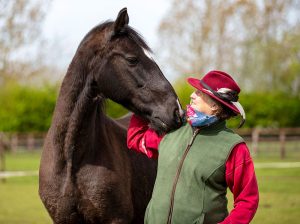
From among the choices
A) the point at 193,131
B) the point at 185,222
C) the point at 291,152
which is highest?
the point at 193,131

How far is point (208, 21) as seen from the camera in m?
36.9

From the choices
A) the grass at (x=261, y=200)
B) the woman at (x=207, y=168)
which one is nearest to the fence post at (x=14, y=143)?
the grass at (x=261, y=200)

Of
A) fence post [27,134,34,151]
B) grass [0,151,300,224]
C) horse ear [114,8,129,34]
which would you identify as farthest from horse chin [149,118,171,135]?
fence post [27,134,34,151]

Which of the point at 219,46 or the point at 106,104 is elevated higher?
the point at 106,104

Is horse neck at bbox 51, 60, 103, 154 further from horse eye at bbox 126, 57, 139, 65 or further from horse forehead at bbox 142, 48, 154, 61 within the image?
horse forehead at bbox 142, 48, 154, 61

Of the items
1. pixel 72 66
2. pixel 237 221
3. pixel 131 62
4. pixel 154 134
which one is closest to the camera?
pixel 237 221

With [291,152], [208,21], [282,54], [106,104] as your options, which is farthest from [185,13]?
[106,104]

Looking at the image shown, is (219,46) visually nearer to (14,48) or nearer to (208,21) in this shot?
(208,21)

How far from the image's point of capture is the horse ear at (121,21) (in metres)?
3.78

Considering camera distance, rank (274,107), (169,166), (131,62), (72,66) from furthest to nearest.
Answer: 1. (274,107)
2. (72,66)
3. (131,62)
4. (169,166)

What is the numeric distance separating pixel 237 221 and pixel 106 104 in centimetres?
172

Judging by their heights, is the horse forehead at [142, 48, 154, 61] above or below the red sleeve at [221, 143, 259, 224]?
above

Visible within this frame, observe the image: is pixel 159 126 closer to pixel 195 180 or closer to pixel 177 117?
pixel 177 117

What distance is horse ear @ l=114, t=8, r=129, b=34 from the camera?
378 centimetres
